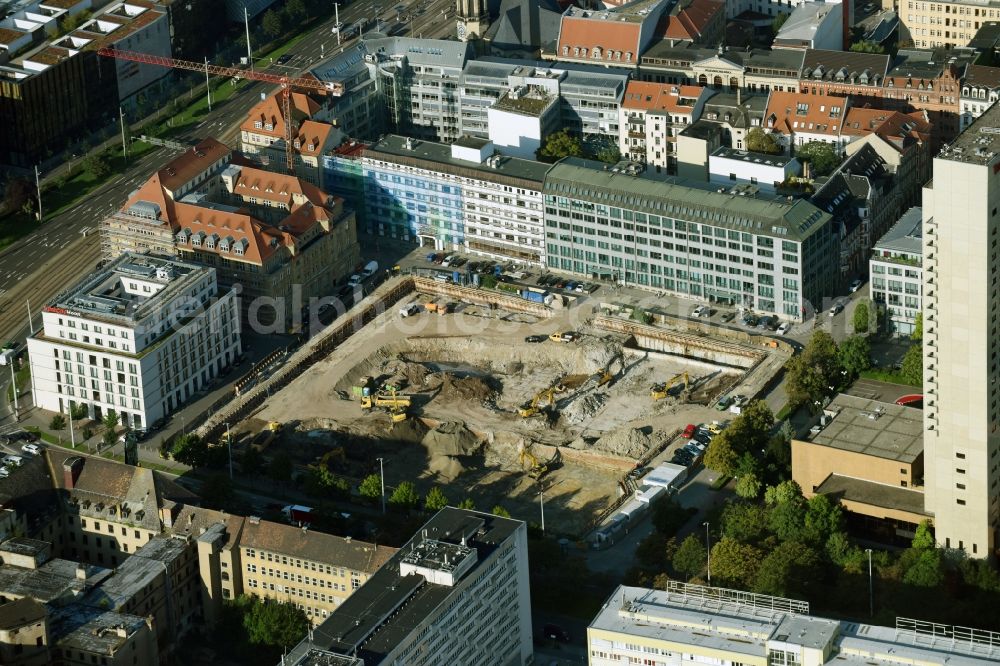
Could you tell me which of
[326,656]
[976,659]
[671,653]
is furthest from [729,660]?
[326,656]

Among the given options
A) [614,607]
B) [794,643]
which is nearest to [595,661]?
[614,607]

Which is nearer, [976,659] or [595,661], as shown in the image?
[976,659]

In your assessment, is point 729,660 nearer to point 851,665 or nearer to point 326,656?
point 851,665

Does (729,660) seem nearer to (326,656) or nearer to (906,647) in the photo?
(906,647)

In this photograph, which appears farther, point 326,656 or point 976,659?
point 326,656
